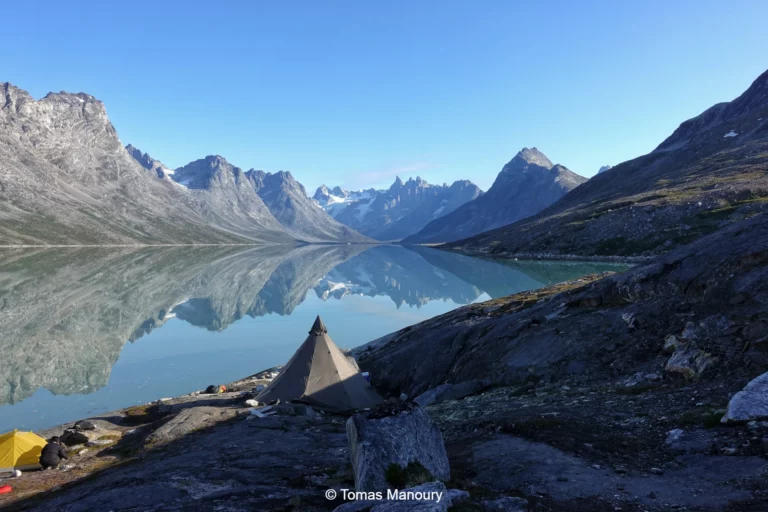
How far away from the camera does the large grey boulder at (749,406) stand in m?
12.3

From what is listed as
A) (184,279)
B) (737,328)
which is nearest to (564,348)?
(737,328)

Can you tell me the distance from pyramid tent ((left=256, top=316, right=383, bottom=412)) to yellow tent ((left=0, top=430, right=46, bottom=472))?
1040 centimetres

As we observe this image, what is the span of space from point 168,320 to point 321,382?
51.6 m

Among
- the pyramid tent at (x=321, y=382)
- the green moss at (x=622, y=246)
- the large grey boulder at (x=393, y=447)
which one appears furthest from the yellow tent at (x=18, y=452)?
the green moss at (x=622, y=246)

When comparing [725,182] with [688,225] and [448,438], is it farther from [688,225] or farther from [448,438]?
[448,438]

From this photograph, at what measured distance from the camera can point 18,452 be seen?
19.6 metres

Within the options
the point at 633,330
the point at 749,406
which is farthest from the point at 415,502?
the point at 633,330

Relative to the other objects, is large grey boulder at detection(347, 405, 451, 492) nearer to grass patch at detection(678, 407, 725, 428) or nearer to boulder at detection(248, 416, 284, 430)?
grass patch at detection(678, 407, 725, 428)

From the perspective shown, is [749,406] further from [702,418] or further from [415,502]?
[415,502]

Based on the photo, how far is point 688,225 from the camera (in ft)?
354

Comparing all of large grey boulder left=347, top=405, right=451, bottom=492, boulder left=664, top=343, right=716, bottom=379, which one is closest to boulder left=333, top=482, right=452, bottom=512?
large grey boulder left=347, top=405, right=451, bottom=492

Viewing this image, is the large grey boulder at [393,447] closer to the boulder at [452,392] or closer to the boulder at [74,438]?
the boulder at [452,392]

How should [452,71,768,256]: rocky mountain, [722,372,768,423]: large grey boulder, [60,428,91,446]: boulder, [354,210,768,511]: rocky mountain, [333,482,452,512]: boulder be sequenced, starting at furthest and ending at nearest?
[452,71,768,256]: rocky mountain
[60,428,91,446]: boulder
[722,372,768,423]: large grey boulder
[354,210,768,511]: rocky mountain
[333,482,452,512]: boulder

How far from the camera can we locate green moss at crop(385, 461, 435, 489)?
35.0ft
